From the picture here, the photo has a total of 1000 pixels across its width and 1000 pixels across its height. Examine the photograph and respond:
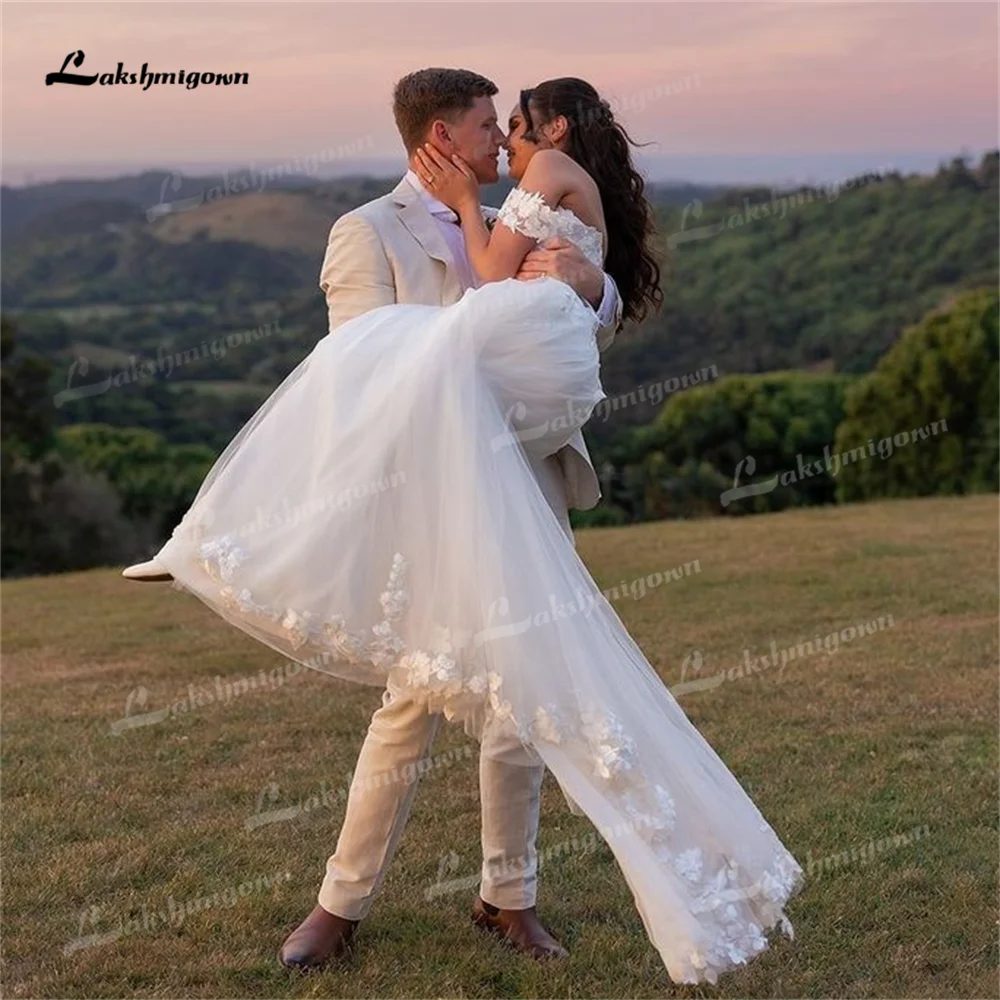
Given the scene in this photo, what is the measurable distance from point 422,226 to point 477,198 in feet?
0.53

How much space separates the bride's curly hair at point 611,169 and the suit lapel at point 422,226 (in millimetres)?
324

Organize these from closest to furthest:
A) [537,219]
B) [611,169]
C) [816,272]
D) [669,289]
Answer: [537,219] < [611,169] < [669,289] < [816,272]

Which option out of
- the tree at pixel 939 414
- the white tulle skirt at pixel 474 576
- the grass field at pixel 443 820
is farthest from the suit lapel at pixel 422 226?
the tree at pixel 939 414

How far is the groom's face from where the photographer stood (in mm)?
3443

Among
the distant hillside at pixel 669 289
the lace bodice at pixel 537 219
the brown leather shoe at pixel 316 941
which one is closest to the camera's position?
the lace bodice at pixel 537 219

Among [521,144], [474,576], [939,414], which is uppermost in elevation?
[521,144]

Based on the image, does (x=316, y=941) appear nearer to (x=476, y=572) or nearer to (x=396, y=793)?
(x=396, y=793)

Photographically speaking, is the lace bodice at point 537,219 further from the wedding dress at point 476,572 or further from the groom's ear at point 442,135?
the groom's ear at point 442,135

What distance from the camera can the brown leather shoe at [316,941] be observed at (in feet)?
12.0

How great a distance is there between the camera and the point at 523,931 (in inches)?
152

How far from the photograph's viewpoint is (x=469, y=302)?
332 centimetres

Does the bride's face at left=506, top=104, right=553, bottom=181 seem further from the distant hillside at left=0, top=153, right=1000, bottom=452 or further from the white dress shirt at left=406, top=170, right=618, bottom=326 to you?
the distant hillside at left=0, top=153, right=1000, bottom=452

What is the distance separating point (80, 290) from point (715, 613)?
3706 cm

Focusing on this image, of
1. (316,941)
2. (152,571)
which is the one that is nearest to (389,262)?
(152,571)
